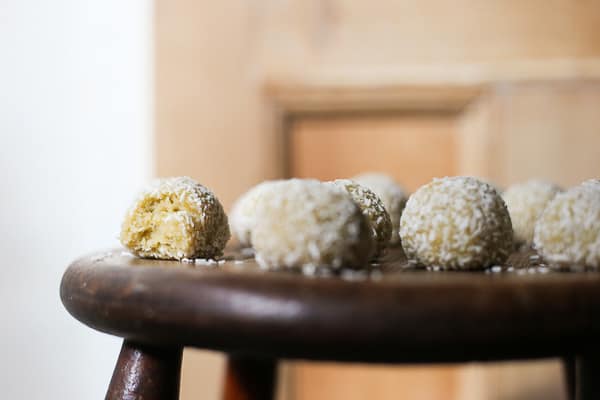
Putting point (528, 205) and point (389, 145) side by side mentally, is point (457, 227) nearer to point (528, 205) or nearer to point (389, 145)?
point (528, 205)

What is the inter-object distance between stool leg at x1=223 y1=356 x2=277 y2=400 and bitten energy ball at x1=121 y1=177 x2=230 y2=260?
0.38m

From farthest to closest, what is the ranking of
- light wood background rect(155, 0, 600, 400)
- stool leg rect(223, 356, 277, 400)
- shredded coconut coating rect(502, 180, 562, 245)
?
light wood background rect(155, 0, 600, 400), stool leg rect(223, 356, 277, 400), shredded coconut coating rect(502, 180, 562, 245)

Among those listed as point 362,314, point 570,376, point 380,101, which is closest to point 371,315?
point 362,314

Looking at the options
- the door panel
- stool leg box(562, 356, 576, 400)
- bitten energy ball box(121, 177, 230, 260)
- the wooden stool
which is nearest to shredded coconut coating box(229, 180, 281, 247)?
bitten energy ball box(121, 177, 230, 260)

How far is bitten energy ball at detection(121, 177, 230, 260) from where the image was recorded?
20.0 inches

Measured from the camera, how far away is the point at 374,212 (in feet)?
1.71

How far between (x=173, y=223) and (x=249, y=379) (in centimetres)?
42

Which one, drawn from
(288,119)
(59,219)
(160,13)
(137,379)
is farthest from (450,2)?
(137,379)

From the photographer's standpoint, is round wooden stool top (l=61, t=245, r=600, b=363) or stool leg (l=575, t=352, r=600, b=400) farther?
stool leg (l=575, t=352, r=600, b=400)

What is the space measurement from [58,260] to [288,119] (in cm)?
56

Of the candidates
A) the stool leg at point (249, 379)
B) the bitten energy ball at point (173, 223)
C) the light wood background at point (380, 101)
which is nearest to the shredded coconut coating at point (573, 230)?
the bitten energy ball at point (173, 223)

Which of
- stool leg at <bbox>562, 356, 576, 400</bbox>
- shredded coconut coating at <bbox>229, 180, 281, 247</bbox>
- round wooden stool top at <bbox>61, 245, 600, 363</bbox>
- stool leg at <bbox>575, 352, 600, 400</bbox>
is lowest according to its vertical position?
stool leg at <bbox>562, 356, 576, 400</bbox>

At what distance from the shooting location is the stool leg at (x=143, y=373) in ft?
1.57

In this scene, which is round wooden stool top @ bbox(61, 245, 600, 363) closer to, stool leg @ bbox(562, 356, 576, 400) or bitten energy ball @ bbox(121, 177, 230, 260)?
bitten energy ball @ bbox(121, 177, 230, 260)
